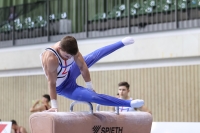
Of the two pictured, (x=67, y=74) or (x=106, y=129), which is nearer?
(x=106, y=129)

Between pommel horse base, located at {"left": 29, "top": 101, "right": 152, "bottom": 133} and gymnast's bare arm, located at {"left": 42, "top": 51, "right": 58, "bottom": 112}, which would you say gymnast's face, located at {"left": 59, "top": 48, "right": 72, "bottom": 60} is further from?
pommel horse base, located at {"left": 29, "top": 101, "right": 152, "bottom": 133}

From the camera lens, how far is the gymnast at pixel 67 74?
5692mm

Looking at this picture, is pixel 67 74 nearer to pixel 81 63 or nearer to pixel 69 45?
pixel 81 63

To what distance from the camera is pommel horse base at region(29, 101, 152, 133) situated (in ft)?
18.0

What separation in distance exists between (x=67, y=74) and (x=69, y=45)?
0.71m

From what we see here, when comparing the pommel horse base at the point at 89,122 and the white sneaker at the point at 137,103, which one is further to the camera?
the white sneaker at the point at 137,103

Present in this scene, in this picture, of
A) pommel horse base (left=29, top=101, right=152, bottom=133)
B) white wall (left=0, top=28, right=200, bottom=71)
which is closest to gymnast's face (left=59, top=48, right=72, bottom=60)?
pommel horse base (left=29, top=101, right=152, bottom=133)

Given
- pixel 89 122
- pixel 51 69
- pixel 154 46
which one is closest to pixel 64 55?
pixel 51 69

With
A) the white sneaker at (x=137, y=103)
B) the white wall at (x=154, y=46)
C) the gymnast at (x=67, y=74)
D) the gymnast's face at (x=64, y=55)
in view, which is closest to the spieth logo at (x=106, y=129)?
the gymnast at (x=67, y=74)

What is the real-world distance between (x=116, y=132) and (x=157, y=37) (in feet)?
17.2

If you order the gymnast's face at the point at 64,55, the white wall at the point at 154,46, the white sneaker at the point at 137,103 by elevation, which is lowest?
the white sneaker at the point at 137,103

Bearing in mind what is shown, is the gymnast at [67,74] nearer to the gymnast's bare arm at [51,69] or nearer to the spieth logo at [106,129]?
the gymnast's bare arm at [51,69]

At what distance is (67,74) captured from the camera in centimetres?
620

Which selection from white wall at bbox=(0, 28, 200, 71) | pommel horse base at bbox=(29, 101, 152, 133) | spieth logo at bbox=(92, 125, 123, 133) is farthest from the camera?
white wall at bbox=(0, 28, 200, 71)
